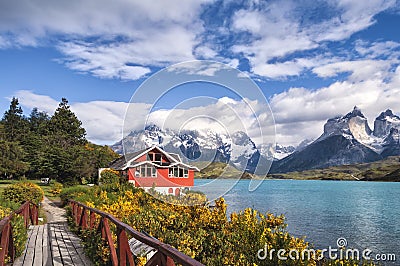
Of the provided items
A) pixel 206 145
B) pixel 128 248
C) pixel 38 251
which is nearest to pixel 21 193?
pixel 38 251

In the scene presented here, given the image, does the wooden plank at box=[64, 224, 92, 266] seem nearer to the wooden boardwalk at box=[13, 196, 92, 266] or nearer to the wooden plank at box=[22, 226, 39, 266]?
the wooden boardwalk at box=[13, 196, 92, 266]

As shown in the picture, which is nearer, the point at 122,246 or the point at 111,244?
the point at 122,246

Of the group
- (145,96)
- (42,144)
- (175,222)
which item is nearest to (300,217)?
(175,222)

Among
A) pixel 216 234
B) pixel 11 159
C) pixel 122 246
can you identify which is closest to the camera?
pixel 122 246

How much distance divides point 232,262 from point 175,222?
2629mm

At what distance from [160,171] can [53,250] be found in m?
16.2

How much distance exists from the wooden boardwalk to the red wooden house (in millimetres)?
2594

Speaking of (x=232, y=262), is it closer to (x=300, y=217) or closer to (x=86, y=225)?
(x=86, y=225)

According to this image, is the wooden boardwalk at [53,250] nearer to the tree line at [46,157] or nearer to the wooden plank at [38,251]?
the wooden plank at [38,251]

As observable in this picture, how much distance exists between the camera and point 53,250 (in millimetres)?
8586

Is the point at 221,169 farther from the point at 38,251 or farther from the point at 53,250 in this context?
the point at 38,251

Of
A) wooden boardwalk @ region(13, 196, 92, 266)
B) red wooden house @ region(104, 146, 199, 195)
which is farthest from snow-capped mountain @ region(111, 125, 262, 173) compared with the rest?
wooden boardwalk @ region(13, 196, 92, 266)

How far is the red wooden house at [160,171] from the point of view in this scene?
32.7 feet

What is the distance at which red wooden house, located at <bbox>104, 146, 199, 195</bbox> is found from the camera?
995 cm
